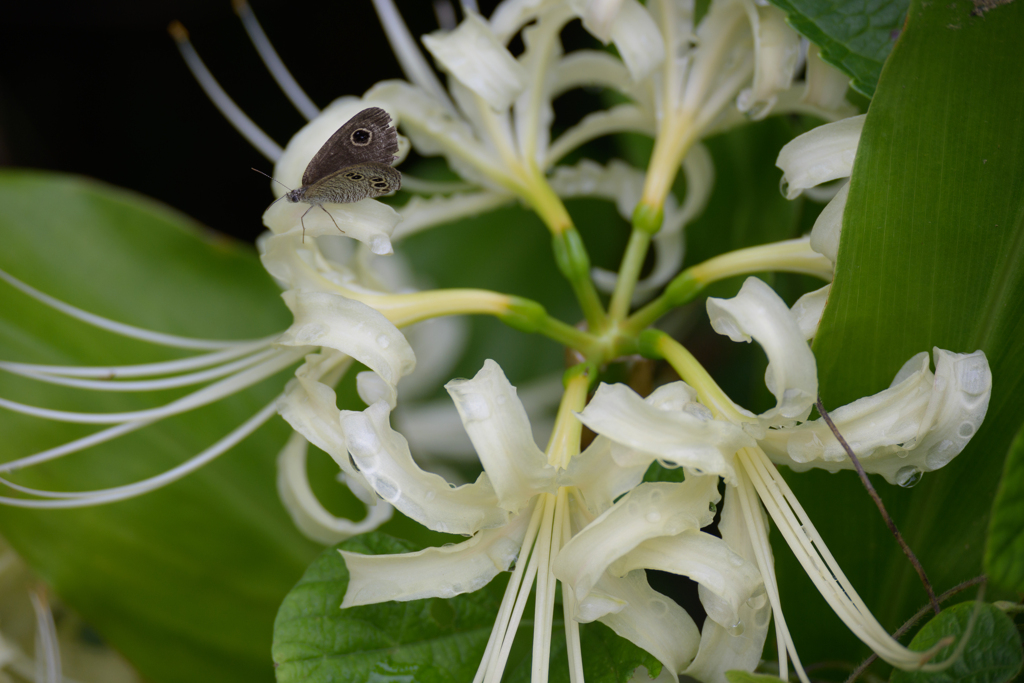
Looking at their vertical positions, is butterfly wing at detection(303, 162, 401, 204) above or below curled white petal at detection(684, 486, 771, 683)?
above

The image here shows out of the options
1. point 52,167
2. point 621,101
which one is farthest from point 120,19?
point 621,101

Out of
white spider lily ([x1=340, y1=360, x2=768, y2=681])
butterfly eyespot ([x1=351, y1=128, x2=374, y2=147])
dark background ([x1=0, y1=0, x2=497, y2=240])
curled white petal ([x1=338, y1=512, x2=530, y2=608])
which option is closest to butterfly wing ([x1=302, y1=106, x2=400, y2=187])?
butterfly eyespot ([x1=351, y1=128, x2=374, y2=147])

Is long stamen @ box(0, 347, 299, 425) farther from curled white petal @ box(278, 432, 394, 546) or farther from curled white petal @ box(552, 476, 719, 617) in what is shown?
curled white petal @ box(552, 476, 719, 617)

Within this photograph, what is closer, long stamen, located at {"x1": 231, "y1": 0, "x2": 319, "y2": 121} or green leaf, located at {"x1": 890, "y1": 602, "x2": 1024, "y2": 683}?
green leaf, located at {"x1": 890, "y1": 602, "x2": 1024, "y2": 683}

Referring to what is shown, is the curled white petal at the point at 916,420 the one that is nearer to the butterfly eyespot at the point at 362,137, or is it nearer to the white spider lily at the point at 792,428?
the white spider lily at the point at 792,428

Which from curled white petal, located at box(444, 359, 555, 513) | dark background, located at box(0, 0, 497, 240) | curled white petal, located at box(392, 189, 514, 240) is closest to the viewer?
curled white petal, located at box(444, 359, 555, 513)

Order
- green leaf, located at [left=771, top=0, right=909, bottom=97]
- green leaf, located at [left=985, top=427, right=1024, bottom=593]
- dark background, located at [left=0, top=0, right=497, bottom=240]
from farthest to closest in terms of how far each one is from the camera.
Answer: dark background, located at [left=0, top=0, right=497, bottom=240] < green leaf, located at [left=771, top=0, right=909, bottom=97] < green leaf, located at [left=985, top=427, right=1024, bottom=593]

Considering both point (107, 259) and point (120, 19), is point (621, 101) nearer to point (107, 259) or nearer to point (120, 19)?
point (107, 259)

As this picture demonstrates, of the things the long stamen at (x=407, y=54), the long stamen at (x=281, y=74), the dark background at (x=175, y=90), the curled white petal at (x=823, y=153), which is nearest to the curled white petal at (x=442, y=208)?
the long stamen at (x=407, y=54)
